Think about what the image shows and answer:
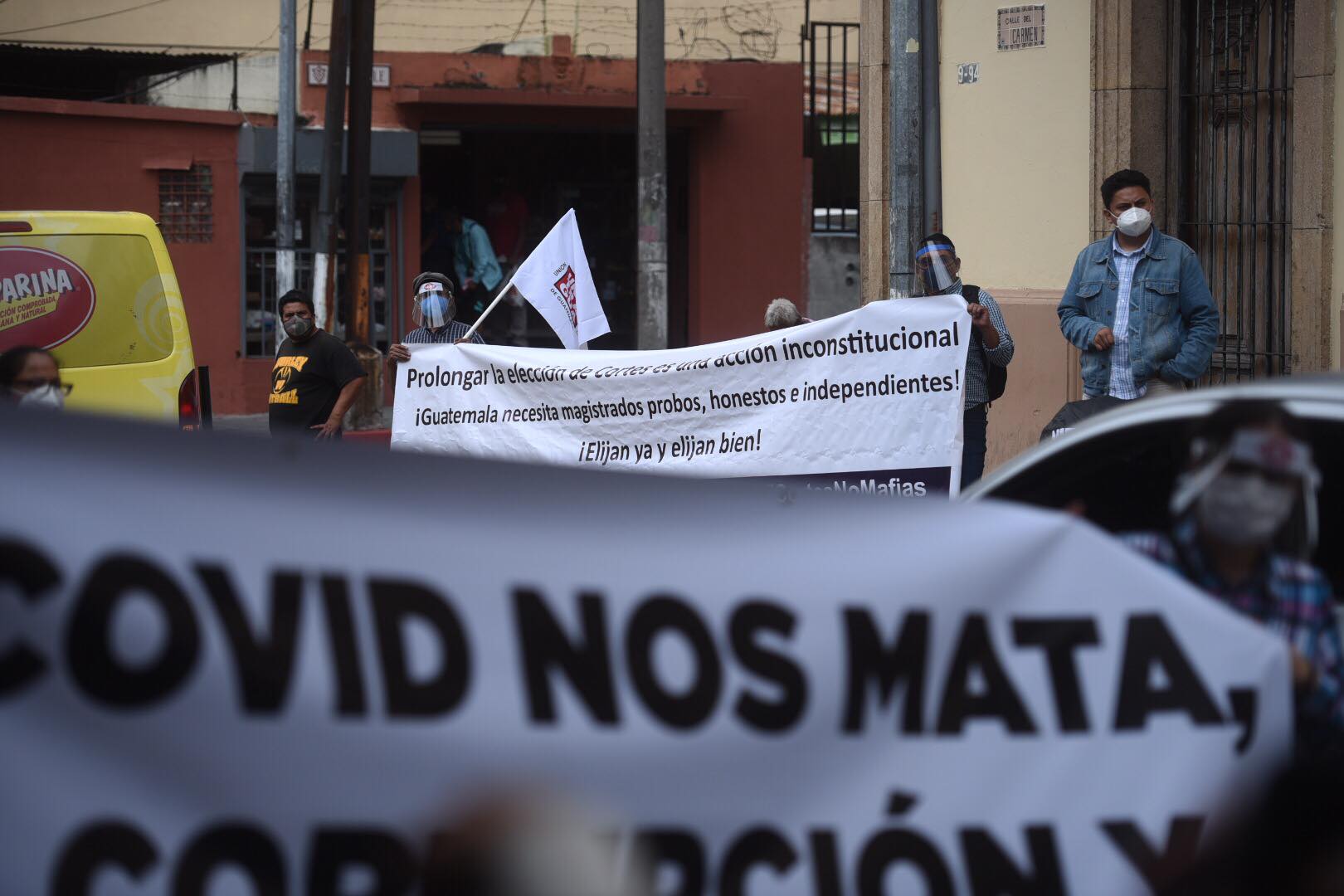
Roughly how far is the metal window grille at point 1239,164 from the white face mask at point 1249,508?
7714 millimetres

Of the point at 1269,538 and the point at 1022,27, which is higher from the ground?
the point at 1022,27

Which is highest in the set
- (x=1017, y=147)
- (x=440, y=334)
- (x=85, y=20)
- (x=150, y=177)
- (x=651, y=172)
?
(x=85, y=20)

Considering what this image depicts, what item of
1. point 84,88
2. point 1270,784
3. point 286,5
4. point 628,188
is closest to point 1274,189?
point 1270,784

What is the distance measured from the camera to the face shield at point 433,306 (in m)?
10.1

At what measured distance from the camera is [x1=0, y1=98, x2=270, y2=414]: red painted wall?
63.2ft

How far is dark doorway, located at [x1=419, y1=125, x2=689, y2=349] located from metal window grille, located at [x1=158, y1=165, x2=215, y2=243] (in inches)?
136

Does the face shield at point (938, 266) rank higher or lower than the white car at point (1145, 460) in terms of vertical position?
higher

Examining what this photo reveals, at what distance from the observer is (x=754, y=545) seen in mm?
2998

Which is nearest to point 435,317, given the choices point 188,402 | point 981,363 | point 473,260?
point 188,402

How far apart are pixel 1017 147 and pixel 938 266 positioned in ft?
12.2

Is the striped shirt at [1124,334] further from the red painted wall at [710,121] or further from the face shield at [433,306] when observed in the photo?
the red painted wall at [710,121]

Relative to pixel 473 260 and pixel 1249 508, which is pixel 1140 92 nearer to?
pixel 1249 508

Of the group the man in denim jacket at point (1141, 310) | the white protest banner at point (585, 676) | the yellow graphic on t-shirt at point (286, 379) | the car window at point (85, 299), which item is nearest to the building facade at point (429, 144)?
the yellow graphic on t-shirt at point (286, 379)

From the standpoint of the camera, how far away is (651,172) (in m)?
16.1
